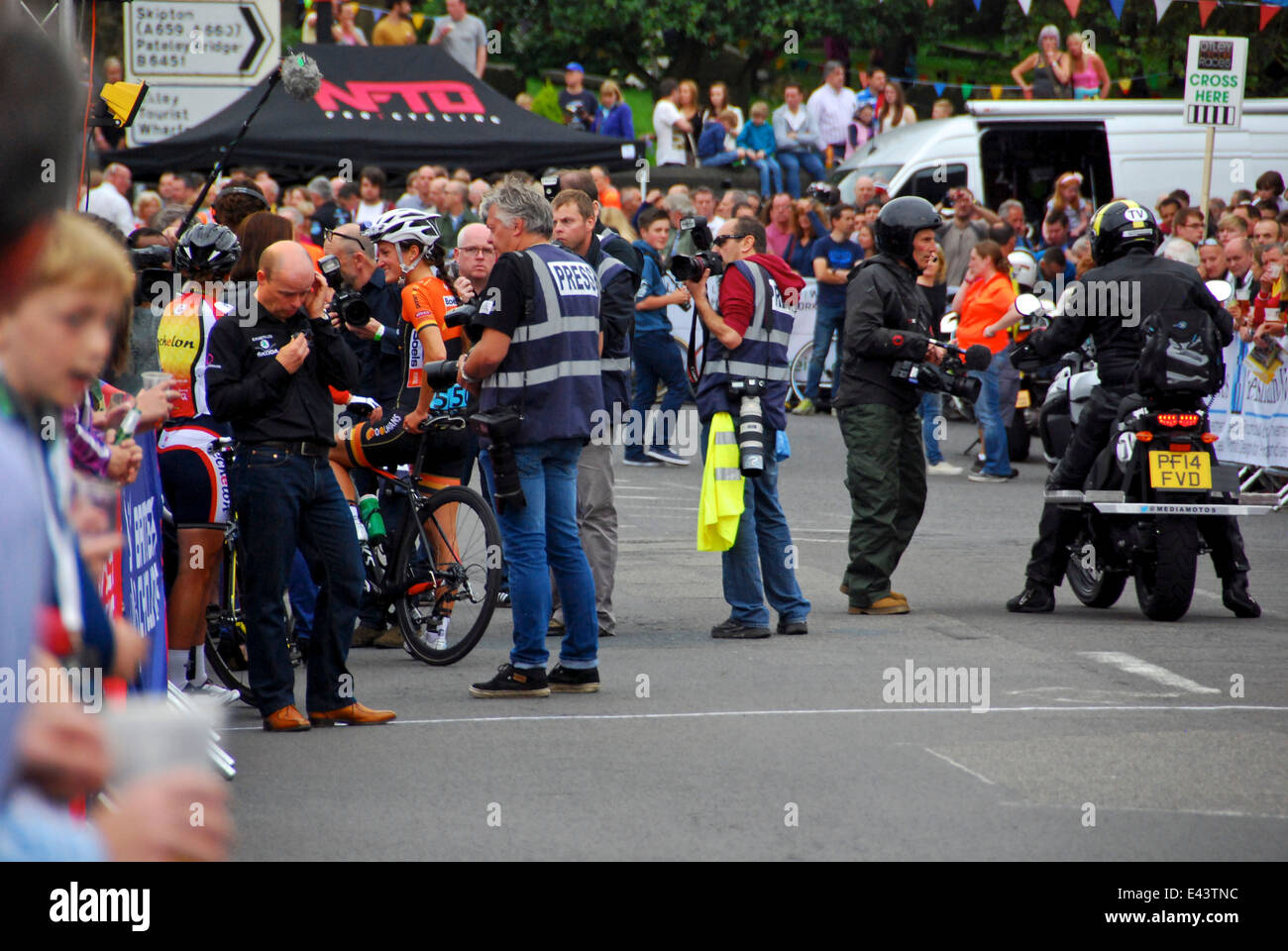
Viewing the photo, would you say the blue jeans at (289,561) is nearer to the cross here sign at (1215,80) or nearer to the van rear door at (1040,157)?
the cross here sign at (1215,80)

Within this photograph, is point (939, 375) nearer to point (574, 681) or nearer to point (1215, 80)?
point (574, 681)

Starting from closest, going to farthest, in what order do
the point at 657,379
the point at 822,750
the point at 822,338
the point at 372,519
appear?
the point at 822,750
the point at 372,519
the point at 657,379
the point at 822,338

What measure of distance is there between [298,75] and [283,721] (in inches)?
150

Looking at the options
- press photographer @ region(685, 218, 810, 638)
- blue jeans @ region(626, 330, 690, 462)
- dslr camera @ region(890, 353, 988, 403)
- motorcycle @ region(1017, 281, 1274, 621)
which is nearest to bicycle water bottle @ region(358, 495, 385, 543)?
press photographer @ region(685, 218, 810, 638)

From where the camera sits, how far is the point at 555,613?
9.34m

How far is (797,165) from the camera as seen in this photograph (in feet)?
85.6

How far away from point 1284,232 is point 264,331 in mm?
11445

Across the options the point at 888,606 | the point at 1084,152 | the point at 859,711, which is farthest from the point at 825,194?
the point at 859,711

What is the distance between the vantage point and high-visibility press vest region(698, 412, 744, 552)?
8719 mm

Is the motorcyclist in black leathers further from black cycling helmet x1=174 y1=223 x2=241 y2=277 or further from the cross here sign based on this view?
the cross here sign

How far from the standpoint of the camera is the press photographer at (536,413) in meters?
7.37

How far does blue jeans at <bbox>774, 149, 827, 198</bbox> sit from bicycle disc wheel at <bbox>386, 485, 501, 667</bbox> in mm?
18536

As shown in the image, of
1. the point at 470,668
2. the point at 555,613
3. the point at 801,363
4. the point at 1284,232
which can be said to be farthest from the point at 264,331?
the point at 801,363

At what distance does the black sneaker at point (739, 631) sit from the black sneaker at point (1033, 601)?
Answer: 1.54 meters
